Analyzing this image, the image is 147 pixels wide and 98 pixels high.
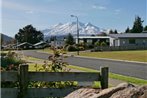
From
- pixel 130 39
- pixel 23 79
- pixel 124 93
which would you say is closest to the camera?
pixel 124 93

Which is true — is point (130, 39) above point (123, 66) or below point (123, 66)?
above

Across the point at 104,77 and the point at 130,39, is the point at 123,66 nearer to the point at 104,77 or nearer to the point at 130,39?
the point at 104,77

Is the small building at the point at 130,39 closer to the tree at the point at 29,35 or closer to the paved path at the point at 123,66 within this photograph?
the paved path at the point at 123,66

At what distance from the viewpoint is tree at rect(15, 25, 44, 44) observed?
5625 inches

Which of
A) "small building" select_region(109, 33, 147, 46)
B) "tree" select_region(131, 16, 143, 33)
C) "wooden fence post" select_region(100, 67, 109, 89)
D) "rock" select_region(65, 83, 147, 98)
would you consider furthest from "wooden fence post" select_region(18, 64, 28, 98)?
"tree" select_region(131, 16, 143, 33)

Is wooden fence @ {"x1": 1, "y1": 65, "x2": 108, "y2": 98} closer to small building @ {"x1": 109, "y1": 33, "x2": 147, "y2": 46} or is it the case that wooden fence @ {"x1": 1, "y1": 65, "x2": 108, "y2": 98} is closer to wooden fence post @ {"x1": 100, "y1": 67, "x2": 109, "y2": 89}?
wooden fence post @ {"x1": 100, "y1": 67, "x2": 109, "y2": 89}

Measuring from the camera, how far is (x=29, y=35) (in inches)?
5733

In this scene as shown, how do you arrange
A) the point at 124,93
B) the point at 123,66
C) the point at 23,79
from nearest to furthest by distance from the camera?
the point at 124,93, the point at 23,79, the point at 123,66

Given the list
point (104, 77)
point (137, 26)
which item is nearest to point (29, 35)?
point (137, 26)

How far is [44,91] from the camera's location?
403 inches

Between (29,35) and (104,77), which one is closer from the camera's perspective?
(104,77)

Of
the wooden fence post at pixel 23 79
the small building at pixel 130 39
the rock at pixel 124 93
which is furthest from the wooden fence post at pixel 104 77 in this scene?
the small building at pixel 130 39

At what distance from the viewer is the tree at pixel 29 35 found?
142875 mm

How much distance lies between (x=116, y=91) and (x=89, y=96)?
59 centimetres
